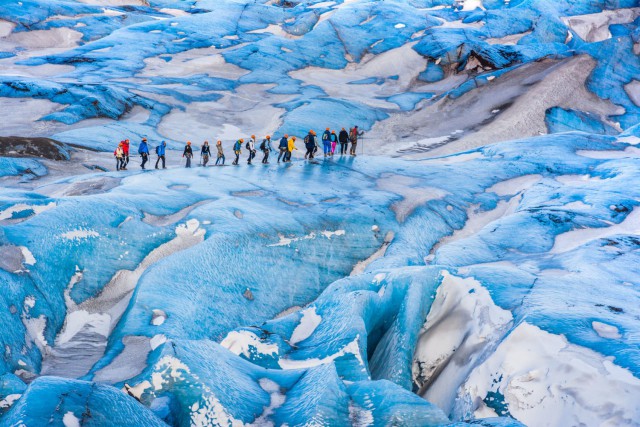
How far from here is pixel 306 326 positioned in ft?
40.1

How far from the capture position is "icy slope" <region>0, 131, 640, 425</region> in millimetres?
8219

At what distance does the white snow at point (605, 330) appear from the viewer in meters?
9.58

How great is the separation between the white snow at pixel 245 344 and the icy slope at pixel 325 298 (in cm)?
4

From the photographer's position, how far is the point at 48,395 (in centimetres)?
650

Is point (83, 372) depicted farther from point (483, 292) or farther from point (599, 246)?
point (599, 246)

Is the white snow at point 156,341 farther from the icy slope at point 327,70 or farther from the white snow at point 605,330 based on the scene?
the icy slope at point 327,70

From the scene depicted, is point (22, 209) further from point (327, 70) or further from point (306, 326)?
point (327, 70)

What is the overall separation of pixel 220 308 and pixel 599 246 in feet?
32.6

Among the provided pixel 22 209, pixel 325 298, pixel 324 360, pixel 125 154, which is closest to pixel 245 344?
pixel 324 360

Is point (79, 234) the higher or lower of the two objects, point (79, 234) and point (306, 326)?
the lower

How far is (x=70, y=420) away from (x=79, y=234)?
10.1 meters

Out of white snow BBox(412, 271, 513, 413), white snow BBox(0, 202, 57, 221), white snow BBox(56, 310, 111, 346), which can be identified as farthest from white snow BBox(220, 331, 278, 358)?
white snow BBox(0, 202, 57, 221)

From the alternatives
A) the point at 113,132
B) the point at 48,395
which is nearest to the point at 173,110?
the point at 113,132

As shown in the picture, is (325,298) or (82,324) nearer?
(325,298)
